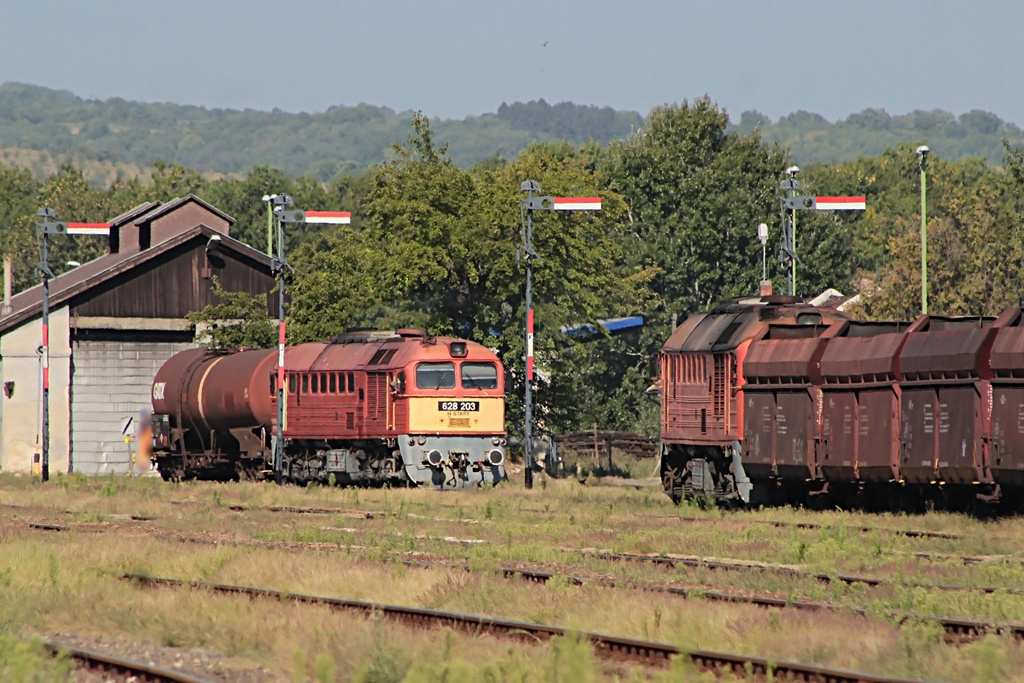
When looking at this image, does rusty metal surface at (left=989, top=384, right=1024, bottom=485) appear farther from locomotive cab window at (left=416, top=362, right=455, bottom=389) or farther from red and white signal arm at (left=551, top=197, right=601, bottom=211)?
locomotive cab window at (left=416, top=362, right=455, bottom=389)

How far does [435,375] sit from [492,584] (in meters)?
→ 19.5

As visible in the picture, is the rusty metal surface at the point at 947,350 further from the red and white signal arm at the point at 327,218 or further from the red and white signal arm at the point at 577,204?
the red and white signal arm at the point at 327,218

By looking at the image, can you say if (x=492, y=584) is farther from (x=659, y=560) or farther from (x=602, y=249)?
(x=602, y=249)

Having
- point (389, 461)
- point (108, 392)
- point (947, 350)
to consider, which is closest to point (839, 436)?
point (947, 350)

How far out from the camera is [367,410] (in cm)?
3712

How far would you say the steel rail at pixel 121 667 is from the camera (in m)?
11.9

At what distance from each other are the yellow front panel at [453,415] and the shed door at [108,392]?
69.8 feet

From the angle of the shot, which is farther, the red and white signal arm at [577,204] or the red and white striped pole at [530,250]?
Answer: the red and white signal arm at [577,204]

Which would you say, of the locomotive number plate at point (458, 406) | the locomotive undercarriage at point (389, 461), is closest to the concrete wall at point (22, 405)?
the locomotive undercarriage at point (389, 461)

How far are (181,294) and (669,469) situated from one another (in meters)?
29.2

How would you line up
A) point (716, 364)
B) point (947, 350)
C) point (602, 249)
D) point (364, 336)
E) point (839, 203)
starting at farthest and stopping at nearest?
point (602, 249) → point (364, 336) → point (839, 203) → point (716, 364) → point (947, 350)

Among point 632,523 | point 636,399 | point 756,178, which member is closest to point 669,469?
point 632,523

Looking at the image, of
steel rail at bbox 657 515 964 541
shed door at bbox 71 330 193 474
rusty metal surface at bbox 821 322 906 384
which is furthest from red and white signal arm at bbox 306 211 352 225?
shed door at bbox 71 330 193 474

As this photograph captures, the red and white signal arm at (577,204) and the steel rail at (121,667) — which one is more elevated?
the red and white signal arm at (577,204)
